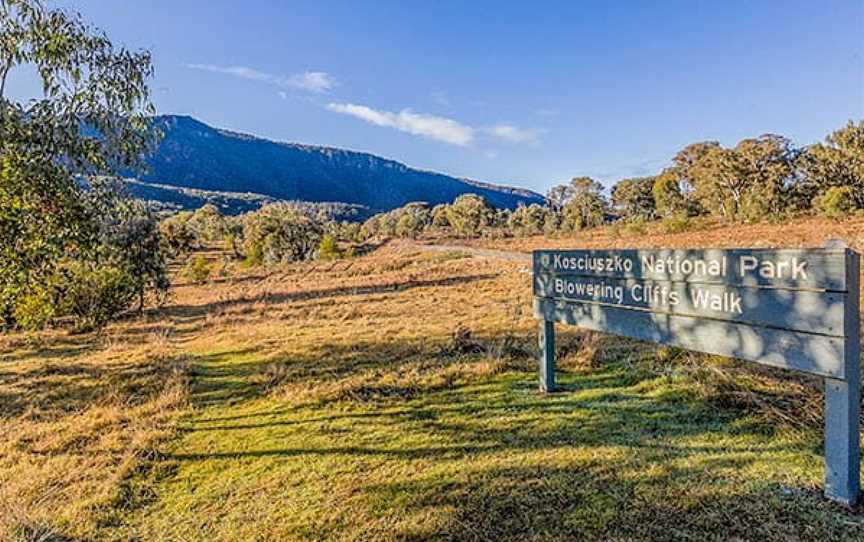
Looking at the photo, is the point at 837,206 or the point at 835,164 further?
the point at 835,164

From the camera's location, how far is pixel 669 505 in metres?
3.60

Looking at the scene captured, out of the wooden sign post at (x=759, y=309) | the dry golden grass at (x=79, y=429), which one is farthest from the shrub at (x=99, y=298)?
the wooden sign post at (x=759, y=309)

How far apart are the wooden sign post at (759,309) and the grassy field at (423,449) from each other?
0.65 m

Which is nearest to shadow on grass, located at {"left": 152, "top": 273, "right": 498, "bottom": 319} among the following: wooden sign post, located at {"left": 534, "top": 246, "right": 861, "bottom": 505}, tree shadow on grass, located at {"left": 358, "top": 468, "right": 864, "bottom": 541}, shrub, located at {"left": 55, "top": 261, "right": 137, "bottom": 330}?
shrub, located at {"left": 55, "top": 261, "right": 137, "bottom": 330}

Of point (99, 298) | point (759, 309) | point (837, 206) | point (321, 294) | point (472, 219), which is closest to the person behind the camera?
point (759, 309)

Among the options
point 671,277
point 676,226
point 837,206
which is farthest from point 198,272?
point 837,206

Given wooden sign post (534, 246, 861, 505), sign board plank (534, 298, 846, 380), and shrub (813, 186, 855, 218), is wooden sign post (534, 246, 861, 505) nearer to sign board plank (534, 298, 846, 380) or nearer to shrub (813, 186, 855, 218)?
sign board plank (534, 298, 846, 380)

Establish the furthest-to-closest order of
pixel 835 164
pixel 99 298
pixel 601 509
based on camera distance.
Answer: pixel 835 164
pixel 99 298
pixel 601 509

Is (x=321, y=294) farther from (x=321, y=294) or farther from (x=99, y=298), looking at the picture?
(x=99, y=298)

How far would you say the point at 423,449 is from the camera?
15.9 feet

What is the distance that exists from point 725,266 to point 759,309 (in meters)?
0.42

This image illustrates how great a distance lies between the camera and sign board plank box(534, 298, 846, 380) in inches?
136

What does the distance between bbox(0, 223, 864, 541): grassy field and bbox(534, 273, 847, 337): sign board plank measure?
119 centimetres

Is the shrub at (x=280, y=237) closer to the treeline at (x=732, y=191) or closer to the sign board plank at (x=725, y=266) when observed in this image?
the treeline at (x=732, y=191)
